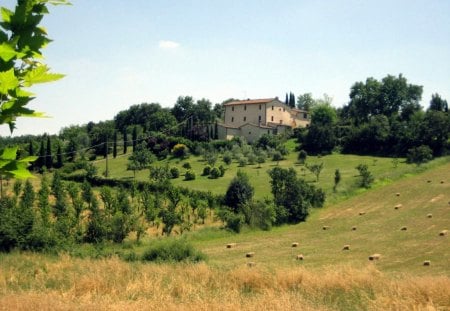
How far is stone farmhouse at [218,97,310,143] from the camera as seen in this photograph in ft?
262

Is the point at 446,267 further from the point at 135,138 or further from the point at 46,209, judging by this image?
the point at 135,138

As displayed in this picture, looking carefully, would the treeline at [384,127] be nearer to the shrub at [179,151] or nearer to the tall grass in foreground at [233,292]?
the shrub at [179,151]

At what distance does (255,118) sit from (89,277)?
3087 inches

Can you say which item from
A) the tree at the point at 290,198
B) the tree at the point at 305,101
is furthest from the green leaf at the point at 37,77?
the tree at the point at 305,101

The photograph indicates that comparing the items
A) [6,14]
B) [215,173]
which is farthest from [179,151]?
[6,14]

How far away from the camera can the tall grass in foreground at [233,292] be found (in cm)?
642

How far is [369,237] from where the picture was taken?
2780 cm

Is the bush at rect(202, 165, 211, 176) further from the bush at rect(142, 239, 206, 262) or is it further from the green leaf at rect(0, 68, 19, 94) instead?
the green leaf at rect(0, 68, 19, 94)

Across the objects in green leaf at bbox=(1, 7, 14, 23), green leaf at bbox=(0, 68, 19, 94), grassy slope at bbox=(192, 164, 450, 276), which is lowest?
grassy slope at bbox=(192, 164, 450, 276)

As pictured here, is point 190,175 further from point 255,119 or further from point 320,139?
point 255,119

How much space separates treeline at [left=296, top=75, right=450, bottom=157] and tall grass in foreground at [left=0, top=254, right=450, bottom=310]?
44.9 meters

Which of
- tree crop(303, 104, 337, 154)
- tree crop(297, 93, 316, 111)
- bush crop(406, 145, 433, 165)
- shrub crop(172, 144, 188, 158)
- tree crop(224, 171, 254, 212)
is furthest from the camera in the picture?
tree crop(297, 93, 316, 111)

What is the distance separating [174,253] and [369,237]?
14125 mm

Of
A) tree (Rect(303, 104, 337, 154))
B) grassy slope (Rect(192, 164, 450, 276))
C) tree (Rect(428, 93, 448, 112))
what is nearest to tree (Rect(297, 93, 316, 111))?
tree (Rect(428, 93, 448, 112))
